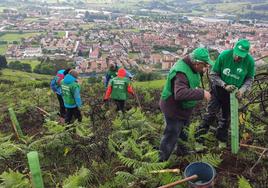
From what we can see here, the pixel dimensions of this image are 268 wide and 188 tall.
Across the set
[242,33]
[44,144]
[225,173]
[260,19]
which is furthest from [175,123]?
[260,19]

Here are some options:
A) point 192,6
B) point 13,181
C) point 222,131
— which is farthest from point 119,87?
point 192,6

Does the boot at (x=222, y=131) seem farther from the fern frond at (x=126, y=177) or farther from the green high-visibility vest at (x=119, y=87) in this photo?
the green high-visibility vest at (x=119, y=87)

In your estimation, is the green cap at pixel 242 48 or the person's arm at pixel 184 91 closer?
the person's arm at pixel 184 91

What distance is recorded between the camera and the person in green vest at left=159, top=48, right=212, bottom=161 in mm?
4848

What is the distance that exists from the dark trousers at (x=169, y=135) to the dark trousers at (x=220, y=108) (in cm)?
114

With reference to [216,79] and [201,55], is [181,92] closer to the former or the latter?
[201,55]

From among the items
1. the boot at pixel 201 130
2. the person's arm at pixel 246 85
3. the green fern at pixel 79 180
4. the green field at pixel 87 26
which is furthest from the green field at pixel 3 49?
the person's arm at pixel 246 85

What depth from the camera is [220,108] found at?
6.67 meters

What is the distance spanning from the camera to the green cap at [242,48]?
5570 mm

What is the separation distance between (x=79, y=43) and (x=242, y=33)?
34623mm

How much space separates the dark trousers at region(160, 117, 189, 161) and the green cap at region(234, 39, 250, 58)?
57.9 inches

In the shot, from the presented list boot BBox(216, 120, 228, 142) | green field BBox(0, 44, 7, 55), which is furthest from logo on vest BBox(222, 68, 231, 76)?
green field BBox(0, 44, 7, 55)

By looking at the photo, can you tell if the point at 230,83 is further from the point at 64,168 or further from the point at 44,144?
the point at 44,144

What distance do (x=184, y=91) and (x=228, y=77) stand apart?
1.63 m
